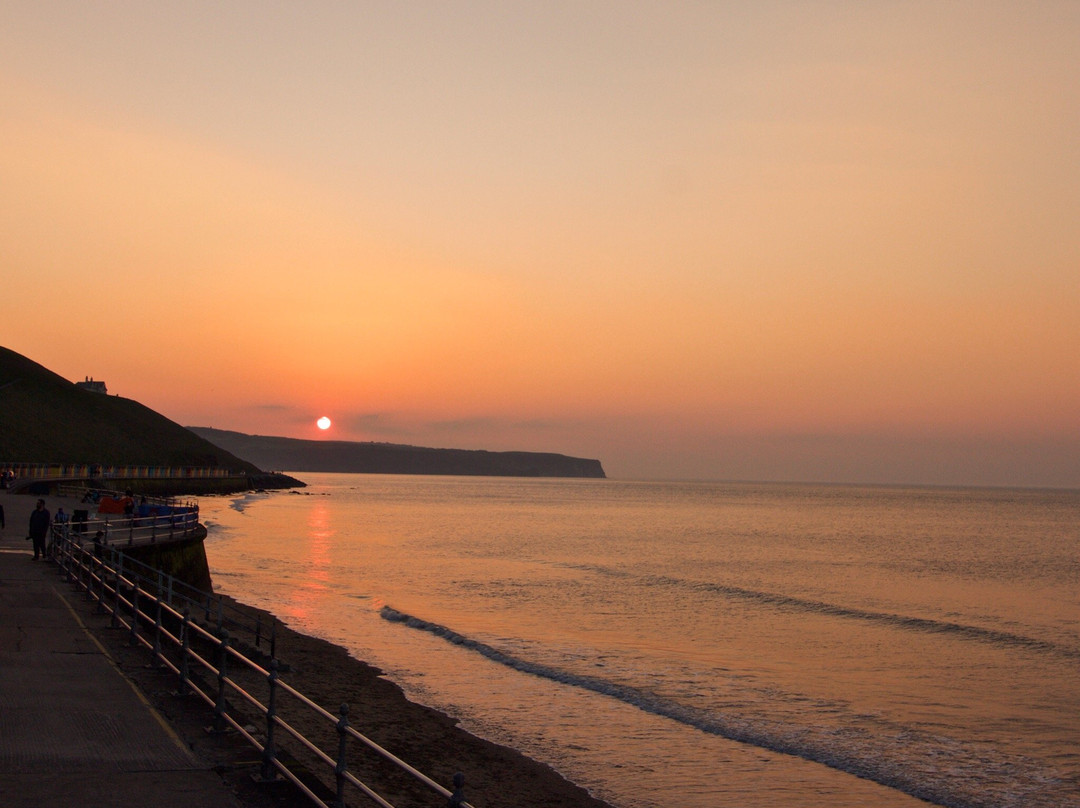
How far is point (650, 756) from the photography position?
667 inches

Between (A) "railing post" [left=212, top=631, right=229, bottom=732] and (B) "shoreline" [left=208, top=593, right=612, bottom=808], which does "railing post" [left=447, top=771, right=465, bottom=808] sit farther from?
(B) "shoreline" [left=208, top=593, right=612, bottom=808]

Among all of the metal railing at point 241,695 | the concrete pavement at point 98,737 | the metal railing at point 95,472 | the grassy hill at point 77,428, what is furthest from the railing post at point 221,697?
the grassy hill at point 77,428

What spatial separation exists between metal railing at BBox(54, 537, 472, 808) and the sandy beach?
20 centimetres

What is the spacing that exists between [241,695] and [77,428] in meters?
155

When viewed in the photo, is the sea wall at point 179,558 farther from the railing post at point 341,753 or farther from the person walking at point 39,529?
the railing post at point 341,753

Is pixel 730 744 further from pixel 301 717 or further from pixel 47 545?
pixel 47 545

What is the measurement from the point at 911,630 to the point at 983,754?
17.3m

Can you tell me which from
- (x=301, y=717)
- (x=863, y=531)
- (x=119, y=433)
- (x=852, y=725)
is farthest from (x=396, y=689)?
(x=119, y=433)

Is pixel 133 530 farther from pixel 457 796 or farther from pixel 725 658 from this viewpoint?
pixel 457 796

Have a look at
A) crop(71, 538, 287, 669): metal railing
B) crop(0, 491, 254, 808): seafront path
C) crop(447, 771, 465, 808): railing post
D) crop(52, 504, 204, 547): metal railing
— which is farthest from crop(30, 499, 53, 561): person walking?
crop(447, 771, 465, 808): railing post

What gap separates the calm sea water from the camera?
1644 cm

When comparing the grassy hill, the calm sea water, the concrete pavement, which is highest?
the grassy hill

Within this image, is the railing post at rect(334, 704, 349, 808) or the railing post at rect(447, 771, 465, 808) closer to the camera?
the railing post at rect(447, 771, 465, 808)

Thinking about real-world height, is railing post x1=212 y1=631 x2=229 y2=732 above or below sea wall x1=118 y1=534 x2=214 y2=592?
above
